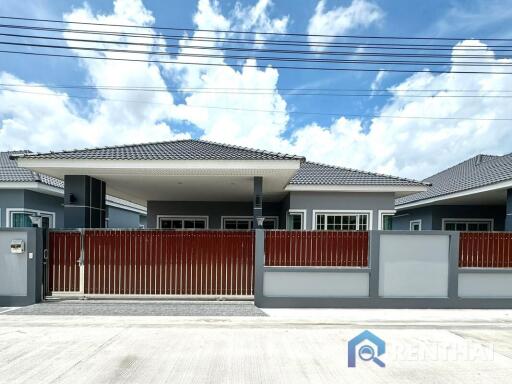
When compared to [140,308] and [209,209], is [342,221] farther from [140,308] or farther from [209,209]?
[140,308]

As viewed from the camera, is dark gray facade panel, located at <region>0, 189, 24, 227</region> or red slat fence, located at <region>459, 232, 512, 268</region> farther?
dark gray facade panel, located at <region>0, 189, 24, 227</region>

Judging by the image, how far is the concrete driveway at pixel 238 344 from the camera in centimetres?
390

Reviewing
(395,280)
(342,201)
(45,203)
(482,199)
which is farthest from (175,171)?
(482,199)

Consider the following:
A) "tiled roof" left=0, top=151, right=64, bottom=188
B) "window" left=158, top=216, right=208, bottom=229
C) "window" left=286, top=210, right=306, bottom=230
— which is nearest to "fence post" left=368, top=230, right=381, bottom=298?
"window" left=286, top=210, right=306, bottom=230

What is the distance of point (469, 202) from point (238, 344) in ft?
43.5

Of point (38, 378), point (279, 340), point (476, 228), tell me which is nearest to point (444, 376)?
point (279, 340)

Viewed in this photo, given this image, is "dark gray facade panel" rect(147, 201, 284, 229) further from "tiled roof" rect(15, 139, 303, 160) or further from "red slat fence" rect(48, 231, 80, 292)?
"red slat fence" rect(48, 231, 80, 292)

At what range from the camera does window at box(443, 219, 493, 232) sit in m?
13.9

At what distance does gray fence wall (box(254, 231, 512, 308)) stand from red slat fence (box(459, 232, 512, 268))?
142 millimetres

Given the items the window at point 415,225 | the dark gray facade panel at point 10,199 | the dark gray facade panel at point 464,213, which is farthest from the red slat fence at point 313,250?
the dark gray facade panel at point 10,199

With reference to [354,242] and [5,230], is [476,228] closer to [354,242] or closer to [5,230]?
[354,242]

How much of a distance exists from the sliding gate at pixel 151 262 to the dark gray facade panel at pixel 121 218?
43.6ft

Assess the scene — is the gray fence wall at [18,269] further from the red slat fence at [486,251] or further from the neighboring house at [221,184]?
the red slat fence at [486,251]

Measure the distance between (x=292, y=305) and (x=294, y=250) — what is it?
4.12 ft
